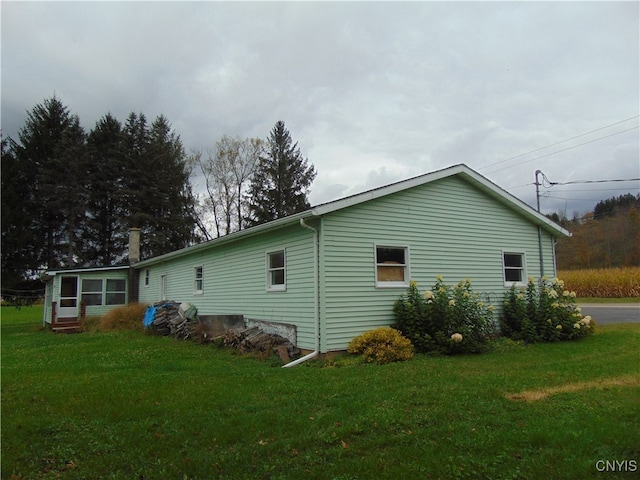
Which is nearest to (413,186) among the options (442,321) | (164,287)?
(442,321)

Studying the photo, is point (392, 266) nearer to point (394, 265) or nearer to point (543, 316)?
point (394, 265)

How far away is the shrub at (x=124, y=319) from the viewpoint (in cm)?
1772

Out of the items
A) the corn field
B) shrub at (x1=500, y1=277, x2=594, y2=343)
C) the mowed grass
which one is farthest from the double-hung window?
the corn field

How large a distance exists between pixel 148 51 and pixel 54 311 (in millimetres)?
15456

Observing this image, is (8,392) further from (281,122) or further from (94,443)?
(281,122)

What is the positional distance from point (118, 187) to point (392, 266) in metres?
31.8

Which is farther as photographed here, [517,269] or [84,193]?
[84,193]

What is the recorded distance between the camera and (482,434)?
4.53 m

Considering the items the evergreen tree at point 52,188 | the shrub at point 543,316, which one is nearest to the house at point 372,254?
the shrub at point 543,316

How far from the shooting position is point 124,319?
18.0 meters

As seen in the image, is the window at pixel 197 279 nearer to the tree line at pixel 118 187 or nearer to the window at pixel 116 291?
the window at pixel 116 291

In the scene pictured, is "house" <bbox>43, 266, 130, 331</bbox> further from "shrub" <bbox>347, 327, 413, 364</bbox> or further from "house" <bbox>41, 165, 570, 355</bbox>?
"shrub" <bbox>347, 327, 413, 364</bbox>

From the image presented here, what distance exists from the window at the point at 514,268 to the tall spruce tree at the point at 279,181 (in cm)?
2542

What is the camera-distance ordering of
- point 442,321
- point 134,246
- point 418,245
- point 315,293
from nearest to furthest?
point 315,293 < point 442,321 < point 418,245 < point 134,246
